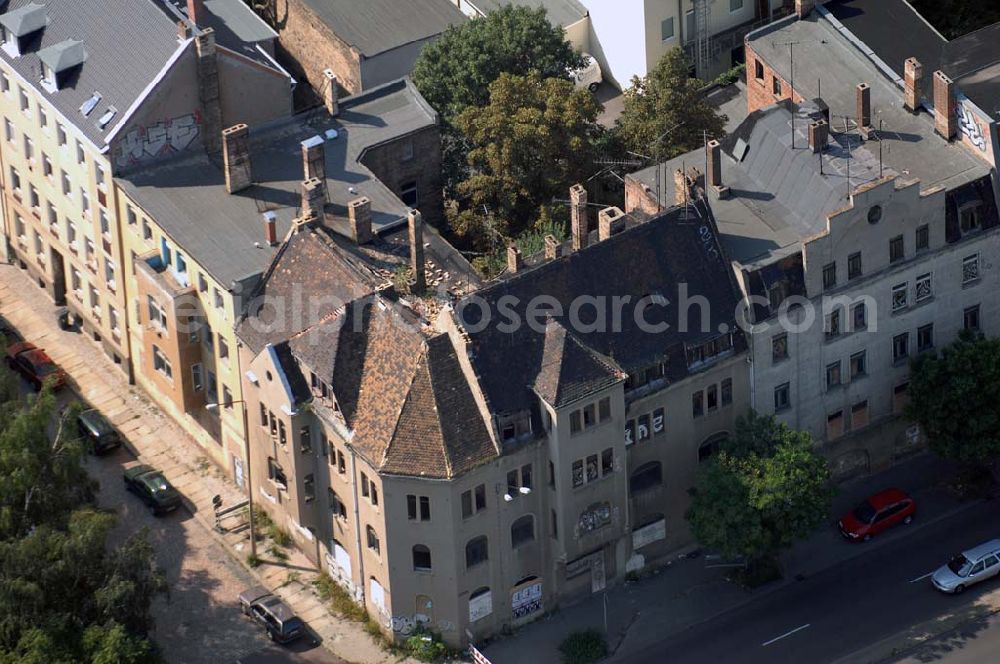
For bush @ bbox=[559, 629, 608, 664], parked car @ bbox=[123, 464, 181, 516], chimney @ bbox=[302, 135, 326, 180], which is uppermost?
chimney @ bbox=[302, 135, 326, 180]

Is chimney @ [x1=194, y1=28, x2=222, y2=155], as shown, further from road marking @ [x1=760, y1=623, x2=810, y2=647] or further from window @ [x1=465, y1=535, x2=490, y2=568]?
road marking @ [x1=760, y1=623, x2=810, y2=647]

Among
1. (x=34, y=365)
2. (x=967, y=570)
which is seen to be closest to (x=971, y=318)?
(x=967, y=570)

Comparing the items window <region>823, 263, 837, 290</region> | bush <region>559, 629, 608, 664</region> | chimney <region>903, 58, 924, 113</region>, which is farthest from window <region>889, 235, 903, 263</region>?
bush <region>559, 629, 608, 664</region>

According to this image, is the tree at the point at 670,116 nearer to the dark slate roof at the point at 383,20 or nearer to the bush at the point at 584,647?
the dark slate roof at the point at 383,20

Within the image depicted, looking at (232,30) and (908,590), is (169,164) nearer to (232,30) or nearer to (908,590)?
(232,30)

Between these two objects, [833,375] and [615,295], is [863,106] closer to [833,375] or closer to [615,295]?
[833,375]

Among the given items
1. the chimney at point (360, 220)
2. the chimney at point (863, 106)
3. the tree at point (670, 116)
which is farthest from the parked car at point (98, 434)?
the chimney at point (863, 106)

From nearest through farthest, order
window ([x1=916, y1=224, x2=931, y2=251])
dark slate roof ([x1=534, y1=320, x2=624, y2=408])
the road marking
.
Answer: dark slate roof ([x1=534, y1=320, x2=624, y2=408])
the road marking
window ([x1=916, y1=224, x2=931, y2=251])
